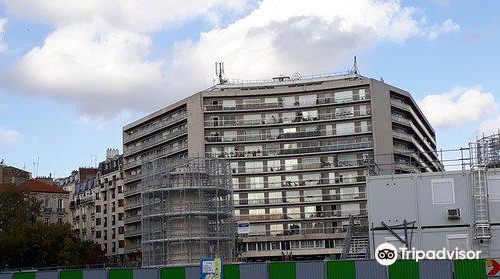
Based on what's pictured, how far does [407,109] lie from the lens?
11112 cm

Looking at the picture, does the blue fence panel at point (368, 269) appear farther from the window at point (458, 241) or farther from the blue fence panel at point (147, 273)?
the blue fence panel at point (147, 273)

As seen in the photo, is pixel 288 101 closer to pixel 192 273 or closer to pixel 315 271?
pixel 192 273

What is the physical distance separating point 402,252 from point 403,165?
206 ft

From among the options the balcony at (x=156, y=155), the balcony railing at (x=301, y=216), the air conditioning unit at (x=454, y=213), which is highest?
the balcony at (x=156, y=155)

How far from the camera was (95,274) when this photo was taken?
148 feet

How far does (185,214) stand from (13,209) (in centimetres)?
4292

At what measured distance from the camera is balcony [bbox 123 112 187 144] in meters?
114

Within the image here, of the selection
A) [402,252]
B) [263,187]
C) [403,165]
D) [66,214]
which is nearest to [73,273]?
[402,252]

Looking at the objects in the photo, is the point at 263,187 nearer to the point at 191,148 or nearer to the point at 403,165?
the point at 191,148

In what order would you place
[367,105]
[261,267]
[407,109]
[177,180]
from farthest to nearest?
[407,109]
[367,105]
[177,180]
[261,267]

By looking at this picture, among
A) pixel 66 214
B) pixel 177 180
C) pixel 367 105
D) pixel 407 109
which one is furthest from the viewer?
pixel 66 214

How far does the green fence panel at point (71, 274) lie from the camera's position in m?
45.9

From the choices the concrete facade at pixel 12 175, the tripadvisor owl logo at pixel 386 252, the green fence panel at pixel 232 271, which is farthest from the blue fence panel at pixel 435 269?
the concrete facade at pixel 12 175

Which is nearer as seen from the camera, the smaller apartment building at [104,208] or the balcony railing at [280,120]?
the balcony railing at [280,120]
